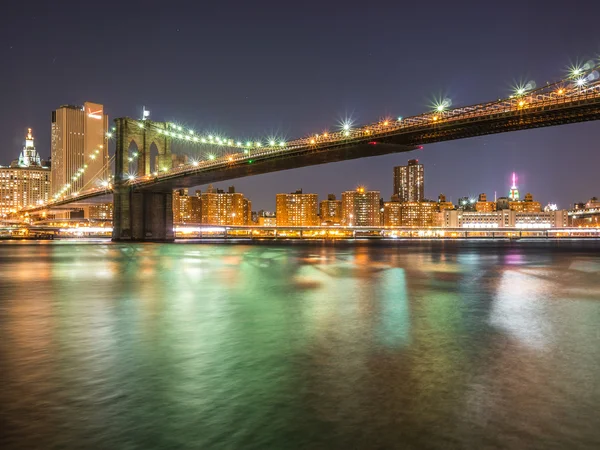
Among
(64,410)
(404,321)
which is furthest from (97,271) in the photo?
(64,410)

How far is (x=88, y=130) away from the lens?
194 m

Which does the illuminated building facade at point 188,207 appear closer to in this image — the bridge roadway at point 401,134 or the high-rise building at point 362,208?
the high-rise building at point 362,208

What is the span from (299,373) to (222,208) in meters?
181

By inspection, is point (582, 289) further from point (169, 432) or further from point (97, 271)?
point (97, 271)

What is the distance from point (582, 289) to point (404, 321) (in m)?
8.74

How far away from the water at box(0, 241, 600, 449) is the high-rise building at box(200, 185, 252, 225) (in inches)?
6761

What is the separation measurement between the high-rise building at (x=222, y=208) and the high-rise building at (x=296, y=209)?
1458cm

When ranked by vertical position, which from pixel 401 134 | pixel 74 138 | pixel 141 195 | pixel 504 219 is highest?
pixel 74 138

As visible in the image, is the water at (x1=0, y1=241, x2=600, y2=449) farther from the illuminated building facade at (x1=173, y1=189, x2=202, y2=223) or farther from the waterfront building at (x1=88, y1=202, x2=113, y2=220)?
the illuminated building facade at (x1=173, y1=189, x2=202, y2=223)

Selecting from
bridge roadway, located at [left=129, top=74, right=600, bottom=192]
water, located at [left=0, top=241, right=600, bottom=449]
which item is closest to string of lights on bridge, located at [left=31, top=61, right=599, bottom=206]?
bridge roadway, located at [left=129, top=74, right=600, bottom=192]

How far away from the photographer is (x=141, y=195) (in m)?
59.7

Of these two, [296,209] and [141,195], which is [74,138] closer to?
[296,209]

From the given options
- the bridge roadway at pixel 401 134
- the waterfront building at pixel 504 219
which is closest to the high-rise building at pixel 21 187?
the bridge roadway at pixel 401 134

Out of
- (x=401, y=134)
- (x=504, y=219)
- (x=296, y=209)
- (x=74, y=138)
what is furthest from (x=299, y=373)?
(x=74, y=138)
